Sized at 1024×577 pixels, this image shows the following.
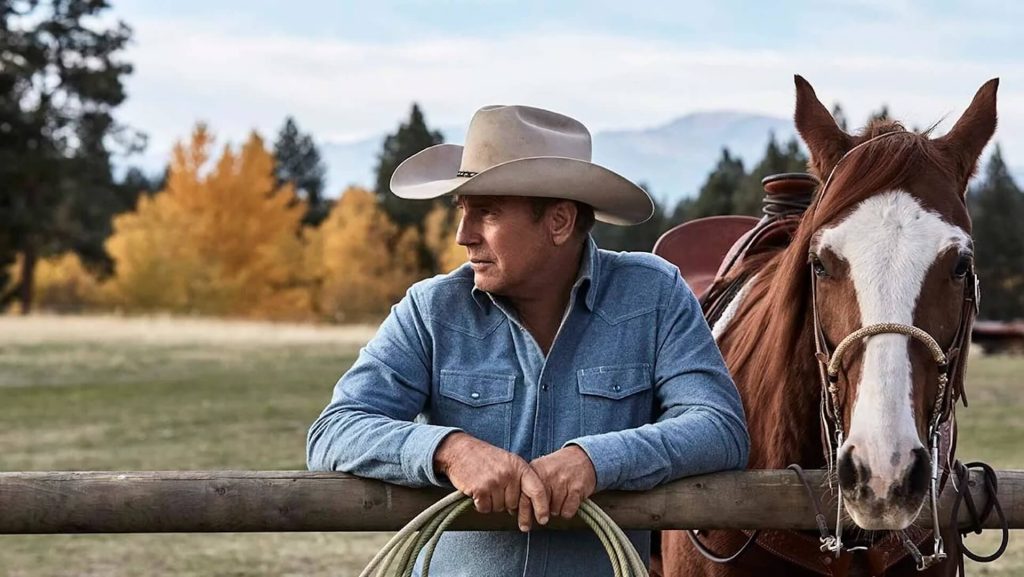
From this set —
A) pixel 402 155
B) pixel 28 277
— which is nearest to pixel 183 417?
pixel 28 277

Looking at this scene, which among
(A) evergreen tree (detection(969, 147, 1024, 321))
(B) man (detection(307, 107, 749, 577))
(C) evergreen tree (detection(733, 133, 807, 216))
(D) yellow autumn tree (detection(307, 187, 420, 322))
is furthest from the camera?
(A) evergreen tree (detection(969, 147, 1024, 321))

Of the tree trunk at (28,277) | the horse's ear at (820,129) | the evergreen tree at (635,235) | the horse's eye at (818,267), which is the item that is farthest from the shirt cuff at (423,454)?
the evergreen tree at (635,235)

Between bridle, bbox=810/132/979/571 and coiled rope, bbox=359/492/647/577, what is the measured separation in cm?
45

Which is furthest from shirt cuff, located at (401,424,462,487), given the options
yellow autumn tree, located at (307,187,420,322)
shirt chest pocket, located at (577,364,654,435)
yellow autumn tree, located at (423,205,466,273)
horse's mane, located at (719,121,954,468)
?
yellow autumn tree, located at (423,205,466,273)

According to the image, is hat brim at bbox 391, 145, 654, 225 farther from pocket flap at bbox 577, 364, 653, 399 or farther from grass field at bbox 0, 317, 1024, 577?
grass field at bbox 0, 317, 1024, 577

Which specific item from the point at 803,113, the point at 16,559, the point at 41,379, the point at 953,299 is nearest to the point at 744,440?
the point at 953,299

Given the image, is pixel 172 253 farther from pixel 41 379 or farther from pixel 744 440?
pixel 744 440

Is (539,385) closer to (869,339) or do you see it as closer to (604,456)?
(604,456)

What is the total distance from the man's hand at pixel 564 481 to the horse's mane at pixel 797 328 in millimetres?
812

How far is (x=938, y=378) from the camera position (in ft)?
8.33

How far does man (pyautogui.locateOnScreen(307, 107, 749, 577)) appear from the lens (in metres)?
2.59

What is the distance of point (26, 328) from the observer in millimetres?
33406

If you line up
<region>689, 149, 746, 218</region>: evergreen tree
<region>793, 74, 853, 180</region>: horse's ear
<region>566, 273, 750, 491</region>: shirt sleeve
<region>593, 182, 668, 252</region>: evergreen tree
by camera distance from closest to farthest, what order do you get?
<region>566, 273, 750, 491</region>: shirt sleeve < <region>793, 74, 853, 180</region>: horse's ear < <region>689, 149, 746, 218</region>: evergreen tree < <region>593, 182, 668, 252</region>: evergreen tree

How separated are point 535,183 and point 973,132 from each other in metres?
1.04
